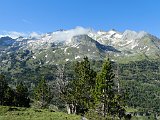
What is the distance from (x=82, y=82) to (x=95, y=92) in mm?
17686

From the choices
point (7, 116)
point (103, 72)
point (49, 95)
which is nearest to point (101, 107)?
point (103, 72)

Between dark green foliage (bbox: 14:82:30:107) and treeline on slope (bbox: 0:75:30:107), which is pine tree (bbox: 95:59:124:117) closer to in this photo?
treeline on slope (bbox: 0:75:30:107)

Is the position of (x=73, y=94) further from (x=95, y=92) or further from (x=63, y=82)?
(x=95, y=92)

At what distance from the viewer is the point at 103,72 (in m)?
80.1

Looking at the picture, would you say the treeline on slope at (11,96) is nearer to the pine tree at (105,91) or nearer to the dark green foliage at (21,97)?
the dark green foliage at (21,97)

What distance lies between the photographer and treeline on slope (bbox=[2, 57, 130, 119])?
80750 mm

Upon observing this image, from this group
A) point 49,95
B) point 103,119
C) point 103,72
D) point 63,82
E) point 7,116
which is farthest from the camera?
point 49,95

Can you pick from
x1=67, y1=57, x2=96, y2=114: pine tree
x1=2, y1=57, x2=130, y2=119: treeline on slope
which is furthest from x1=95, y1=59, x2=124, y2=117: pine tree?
x1=67, y1=57, x2=96, y2=114: pine tree

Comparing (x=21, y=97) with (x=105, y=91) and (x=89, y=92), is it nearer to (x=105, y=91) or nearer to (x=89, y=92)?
(x=89, y=92)

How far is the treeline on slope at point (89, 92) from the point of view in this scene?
80.8 metres

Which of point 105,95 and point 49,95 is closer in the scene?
point 105,95

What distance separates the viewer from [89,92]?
99.6 m

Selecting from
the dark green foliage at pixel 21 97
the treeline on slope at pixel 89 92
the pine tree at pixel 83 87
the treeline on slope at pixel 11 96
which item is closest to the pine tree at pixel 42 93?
the dark green foliage at pixel 21 97

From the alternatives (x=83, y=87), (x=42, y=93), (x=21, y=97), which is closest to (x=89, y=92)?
(x=83, y=87)
